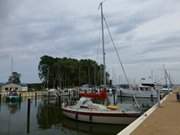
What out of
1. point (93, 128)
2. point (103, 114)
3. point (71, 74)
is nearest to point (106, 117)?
point (103, 114)

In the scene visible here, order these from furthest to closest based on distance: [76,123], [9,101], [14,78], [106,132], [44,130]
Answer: [14,78] < [9,101] < [76,123] < [44,130] < [106,132]

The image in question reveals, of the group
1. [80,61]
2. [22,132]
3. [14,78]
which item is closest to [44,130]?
[22,132]

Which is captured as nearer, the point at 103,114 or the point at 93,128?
the point at 93,128

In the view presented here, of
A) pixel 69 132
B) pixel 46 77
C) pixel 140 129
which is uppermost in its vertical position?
pixel 46 77

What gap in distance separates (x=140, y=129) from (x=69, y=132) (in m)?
12.0

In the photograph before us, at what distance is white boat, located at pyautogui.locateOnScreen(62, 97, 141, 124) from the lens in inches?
965

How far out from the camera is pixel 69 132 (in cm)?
2419

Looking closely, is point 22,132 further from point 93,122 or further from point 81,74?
point 81,74

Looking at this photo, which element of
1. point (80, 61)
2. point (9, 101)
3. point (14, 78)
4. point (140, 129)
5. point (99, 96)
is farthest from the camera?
point (14, 78)

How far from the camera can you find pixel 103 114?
25531 millimetres

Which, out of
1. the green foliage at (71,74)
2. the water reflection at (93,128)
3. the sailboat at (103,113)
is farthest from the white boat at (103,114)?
the green foliage at (71,74)

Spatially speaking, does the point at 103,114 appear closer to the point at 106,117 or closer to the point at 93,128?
the point at 106,117

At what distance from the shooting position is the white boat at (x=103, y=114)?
80.4ft

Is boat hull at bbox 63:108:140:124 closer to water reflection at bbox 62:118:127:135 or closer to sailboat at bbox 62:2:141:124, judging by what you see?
sailboat at bbox 62:2:141:124
